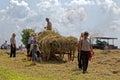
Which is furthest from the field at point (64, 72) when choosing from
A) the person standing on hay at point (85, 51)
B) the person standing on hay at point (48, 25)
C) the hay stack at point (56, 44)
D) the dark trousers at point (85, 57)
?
the person standing on hay at point (48, 25)

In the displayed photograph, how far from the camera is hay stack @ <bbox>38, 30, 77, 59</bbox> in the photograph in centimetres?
2234

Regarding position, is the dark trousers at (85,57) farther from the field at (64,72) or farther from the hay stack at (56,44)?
the hay stack at (56,44)

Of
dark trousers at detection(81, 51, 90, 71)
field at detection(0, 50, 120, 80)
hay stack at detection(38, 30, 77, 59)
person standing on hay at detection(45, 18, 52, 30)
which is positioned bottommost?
field at detection(0, 50, 120, 80)

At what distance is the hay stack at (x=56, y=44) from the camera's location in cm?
2234

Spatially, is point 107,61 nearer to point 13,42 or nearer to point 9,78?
point 13,42

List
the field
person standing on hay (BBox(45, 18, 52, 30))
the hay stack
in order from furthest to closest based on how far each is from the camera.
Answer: person standing on hay (BBox(45, 18, 52, 30)) → the hay stack → the field

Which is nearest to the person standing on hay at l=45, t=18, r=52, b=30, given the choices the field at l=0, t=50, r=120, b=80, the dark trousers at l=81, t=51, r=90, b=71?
the field at l=0, t=50, r=120, b=80

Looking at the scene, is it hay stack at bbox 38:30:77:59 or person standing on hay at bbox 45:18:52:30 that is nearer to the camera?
hay stack at bbox 38:30:77:59

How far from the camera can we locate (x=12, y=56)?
2550 cm

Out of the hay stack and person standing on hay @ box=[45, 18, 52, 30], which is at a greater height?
person standing on hay @ box=[45, 18, 52, 30]

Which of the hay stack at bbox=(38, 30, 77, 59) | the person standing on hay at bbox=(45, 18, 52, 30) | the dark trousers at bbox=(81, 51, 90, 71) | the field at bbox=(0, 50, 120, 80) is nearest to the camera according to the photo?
the field at bbox=(0, 50, 120, 80)

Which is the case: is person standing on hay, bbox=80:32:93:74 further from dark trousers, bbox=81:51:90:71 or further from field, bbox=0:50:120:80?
field, bbox=0:50:120:80

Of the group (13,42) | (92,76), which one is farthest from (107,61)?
(13,42)

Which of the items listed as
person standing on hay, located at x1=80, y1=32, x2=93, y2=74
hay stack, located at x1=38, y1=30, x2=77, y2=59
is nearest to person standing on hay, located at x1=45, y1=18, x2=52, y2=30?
hay stack, located at x1=38, y1=30, x2=77, y2=59
